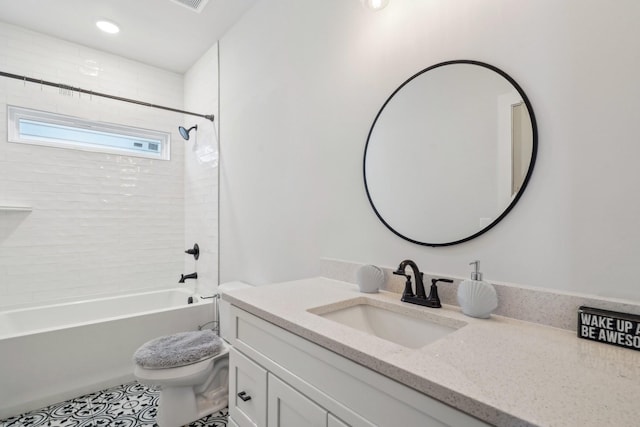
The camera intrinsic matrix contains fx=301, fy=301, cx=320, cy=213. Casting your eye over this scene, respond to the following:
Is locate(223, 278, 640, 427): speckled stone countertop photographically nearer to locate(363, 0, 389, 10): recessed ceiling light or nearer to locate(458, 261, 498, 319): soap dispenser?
locate(458, 261, 498, 319): soap dispenser

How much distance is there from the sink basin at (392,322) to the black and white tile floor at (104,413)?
1.28 meters

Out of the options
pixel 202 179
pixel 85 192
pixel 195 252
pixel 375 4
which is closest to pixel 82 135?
pixel 85 192

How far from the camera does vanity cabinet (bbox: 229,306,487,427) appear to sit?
630mm

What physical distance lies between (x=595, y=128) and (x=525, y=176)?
203 mm

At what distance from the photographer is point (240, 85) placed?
243 cm

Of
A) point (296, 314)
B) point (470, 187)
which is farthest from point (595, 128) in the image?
point (296, 314)

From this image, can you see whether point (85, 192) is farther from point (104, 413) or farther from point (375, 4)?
point (375, 4)

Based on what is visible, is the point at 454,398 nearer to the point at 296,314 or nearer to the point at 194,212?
the point at 296,314

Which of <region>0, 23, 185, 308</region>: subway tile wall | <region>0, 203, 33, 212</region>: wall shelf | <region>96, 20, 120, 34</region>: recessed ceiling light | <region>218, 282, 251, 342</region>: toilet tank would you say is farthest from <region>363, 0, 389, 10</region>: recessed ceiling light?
<region>0, 203, 33, 212</region>: wall shelf

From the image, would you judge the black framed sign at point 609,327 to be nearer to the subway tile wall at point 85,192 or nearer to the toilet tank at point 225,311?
the toilet tank at point 225,311

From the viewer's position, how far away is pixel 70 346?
209 centimetres

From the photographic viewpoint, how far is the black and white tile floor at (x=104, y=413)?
1.82 metres

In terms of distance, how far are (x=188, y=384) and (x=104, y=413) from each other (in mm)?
679

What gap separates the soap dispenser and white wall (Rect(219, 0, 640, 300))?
98mm
